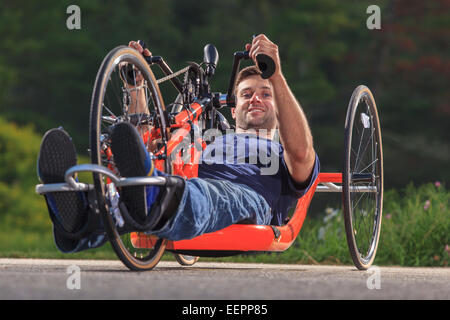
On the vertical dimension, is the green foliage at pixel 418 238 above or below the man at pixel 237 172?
below

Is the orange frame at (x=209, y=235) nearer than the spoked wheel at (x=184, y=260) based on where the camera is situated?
Yes

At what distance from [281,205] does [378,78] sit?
13797 millimetres

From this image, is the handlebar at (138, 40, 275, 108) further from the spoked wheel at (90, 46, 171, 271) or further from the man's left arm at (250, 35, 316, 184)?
the man's left arm at (250, 35, 316, 184)

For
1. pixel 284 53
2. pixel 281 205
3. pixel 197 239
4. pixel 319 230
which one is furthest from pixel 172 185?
pixel 284 53

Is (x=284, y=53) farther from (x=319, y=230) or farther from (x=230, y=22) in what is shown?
(x=319, y=230)

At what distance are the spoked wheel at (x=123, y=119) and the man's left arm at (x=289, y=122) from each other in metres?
0.59

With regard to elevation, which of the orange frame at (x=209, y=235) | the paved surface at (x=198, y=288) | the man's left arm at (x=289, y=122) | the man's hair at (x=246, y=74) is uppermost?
the man's hair at (x=246, y=74)

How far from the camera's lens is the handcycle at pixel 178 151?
3.26 metres

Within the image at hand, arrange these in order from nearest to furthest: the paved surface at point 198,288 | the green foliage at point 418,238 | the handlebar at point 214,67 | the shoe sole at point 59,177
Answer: the paved surface at point 198,288
the shoe sole at point 59,177
the handlebar at point 214,67
the green foliage at point 418,238

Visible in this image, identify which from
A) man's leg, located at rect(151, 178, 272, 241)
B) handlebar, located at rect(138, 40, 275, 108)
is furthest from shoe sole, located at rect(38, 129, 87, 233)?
handlebar, located at rect(138, 40, 275, 108)

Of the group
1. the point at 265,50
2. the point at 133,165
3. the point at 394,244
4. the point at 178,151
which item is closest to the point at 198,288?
the point at 133,165

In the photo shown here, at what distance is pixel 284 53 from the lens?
17.6 metres

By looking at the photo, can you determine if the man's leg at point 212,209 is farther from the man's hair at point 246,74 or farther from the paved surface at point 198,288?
the man's hair at point 246,74

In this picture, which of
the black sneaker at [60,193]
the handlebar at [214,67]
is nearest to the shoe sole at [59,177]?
the black sneaker at [60,193]
